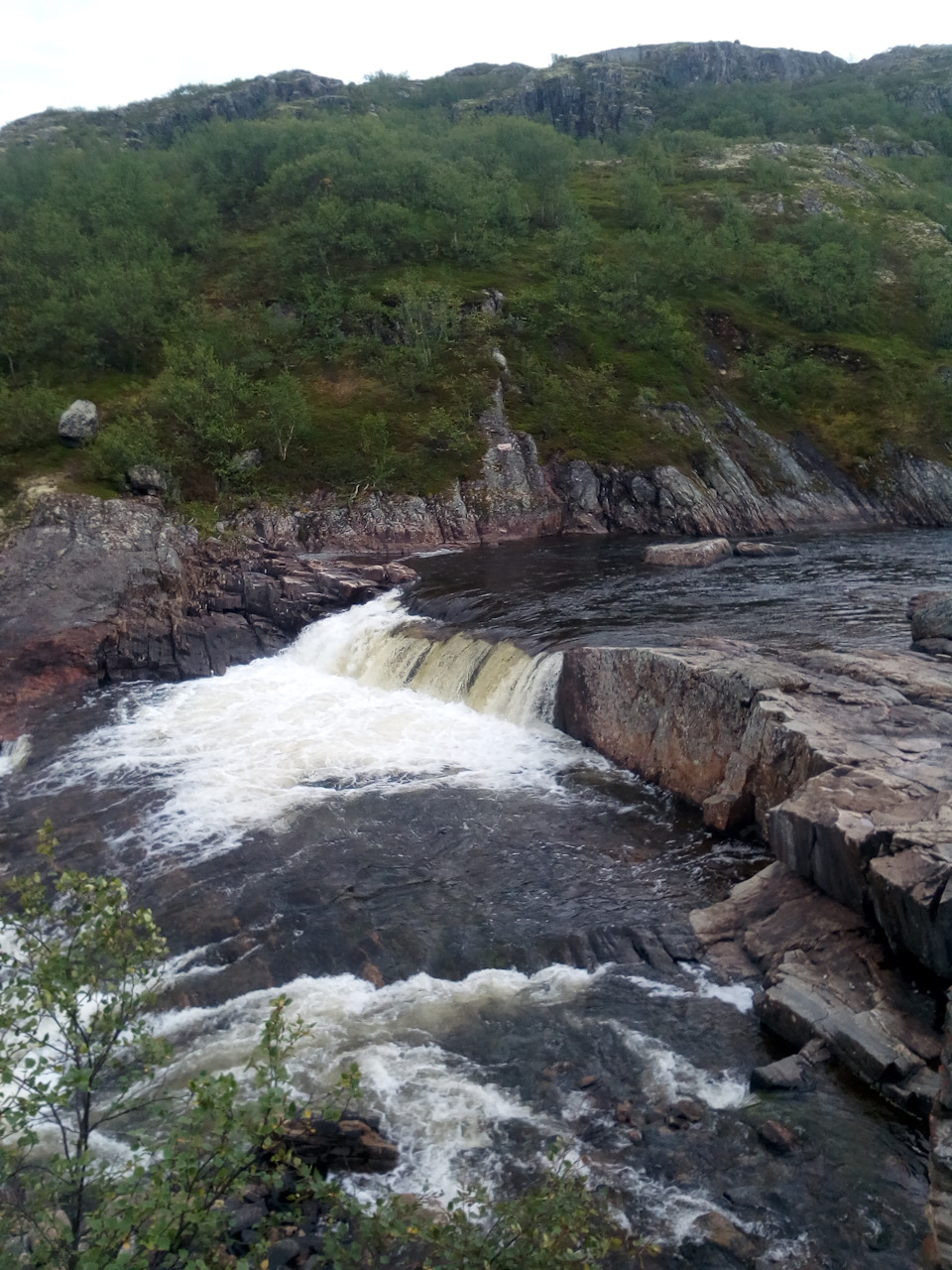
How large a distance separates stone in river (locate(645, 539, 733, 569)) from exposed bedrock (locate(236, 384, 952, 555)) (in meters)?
9.08

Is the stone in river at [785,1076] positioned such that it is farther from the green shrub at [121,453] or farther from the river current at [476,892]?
the green shrub at [121,453]

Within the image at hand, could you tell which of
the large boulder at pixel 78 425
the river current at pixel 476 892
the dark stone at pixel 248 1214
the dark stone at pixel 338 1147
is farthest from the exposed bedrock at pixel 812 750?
the large boulder at pixel 78 425

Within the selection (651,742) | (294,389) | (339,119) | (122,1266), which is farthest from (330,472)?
(339,119)

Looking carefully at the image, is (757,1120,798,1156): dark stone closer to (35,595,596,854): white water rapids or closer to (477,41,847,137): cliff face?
(35,595,596,854): white water rapids

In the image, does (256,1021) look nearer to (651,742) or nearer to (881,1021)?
(881,1021)

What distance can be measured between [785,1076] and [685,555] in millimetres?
28553

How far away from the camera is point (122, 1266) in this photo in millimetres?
4812

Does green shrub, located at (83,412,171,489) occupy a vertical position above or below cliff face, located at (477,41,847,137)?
below

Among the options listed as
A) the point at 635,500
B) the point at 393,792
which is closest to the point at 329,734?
the point at 393,792

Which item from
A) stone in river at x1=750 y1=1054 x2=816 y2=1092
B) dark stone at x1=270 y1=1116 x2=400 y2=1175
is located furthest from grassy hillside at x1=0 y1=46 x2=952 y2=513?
stone in river at x1=750 y1=1054 x2=816 y2=1092

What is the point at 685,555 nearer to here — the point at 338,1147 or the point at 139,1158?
the point at 338,1147

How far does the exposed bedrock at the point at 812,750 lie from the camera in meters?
12.4

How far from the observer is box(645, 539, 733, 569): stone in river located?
122 feet

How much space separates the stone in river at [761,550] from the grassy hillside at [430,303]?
37.5 ft
